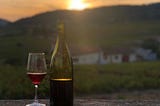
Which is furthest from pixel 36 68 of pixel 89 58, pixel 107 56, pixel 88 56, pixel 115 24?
pixel 115 24

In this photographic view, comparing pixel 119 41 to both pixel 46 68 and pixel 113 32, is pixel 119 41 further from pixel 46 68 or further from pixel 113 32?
pixel 46 68

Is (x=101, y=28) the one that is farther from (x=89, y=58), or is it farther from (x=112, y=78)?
(x=112, y=78)

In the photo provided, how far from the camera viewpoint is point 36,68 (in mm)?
1409

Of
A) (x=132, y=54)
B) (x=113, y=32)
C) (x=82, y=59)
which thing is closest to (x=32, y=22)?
(x=82, y=59)

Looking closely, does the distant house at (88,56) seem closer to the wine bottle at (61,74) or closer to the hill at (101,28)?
the hill at (101,28)

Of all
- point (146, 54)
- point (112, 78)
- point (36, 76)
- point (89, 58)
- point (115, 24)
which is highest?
point (115, 24)

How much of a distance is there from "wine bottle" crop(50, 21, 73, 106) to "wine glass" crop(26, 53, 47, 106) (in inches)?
1.9

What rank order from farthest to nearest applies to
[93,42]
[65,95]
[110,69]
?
1. [93,42]
2. [110,69]
3. [65,95]

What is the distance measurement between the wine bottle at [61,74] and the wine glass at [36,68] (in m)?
0.05

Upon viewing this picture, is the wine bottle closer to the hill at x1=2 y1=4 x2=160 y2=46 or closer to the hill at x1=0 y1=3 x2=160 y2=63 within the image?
the hill at x1=0 y1=3 x2=160 y2=63

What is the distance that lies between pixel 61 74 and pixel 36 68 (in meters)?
0.10

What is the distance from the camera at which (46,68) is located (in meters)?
1.42

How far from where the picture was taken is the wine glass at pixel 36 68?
139 centimetres

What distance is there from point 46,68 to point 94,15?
105 ft
